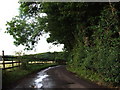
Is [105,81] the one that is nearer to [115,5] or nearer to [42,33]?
[115,5]

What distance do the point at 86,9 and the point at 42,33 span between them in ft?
50.8

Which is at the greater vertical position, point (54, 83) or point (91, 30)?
point (91, 30)

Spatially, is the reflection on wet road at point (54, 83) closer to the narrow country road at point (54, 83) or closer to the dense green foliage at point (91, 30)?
the narrow country road at point (54, 83)

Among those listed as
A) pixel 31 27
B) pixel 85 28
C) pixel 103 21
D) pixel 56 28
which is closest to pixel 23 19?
pixel 31 27

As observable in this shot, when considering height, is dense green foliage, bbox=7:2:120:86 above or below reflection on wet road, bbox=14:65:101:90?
above

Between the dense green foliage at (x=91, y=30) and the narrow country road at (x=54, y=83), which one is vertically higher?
the dense green foliage at (x=91, y=30)

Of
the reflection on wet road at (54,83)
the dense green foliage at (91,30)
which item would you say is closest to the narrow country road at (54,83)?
the reflection on wet road at (54,83)

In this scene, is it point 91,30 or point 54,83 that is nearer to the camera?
point 54,83

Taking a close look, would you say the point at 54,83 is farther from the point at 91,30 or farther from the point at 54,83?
the point at 91,30

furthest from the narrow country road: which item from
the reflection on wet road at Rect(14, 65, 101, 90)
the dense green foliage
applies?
the dense green foliage

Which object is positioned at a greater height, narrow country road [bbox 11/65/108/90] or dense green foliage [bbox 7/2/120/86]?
dense green foliage [bbox 7/2/120/86]

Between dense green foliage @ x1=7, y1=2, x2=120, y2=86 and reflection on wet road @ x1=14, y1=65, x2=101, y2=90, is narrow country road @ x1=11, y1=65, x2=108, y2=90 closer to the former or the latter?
reflection on wet road @ x1=14, y1=65, x2=101, y2=90

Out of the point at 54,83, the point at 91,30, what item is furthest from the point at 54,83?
the point at 91,30

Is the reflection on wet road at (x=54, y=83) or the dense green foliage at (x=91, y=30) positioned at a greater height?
the dense green foliage at (x=91, y=30)
